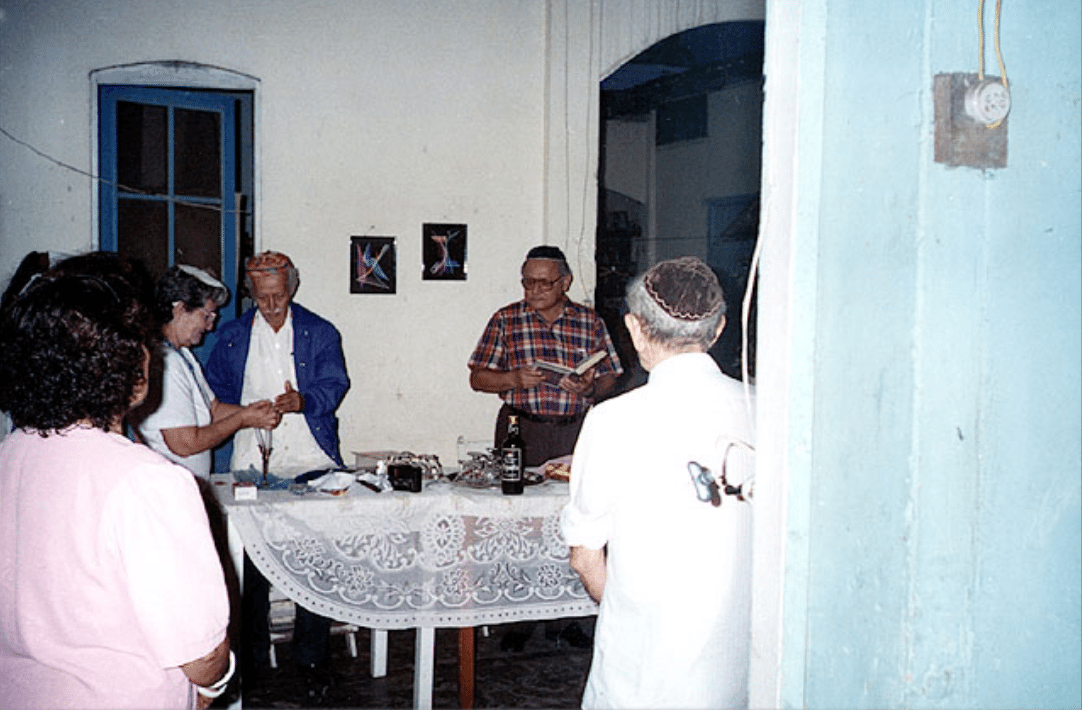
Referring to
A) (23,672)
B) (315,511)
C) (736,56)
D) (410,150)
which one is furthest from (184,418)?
(736,56)

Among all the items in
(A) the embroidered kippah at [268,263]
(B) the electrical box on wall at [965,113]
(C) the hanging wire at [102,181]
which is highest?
(C) the hanging wire at [102,181]

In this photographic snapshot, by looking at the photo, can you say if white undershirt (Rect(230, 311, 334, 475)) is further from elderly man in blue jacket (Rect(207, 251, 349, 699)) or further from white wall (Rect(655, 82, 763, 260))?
white wall (Rect(655, 82, 763, 260))

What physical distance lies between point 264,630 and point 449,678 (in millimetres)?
870

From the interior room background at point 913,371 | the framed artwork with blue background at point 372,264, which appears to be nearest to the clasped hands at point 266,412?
the framed artwork with blue background at point 372,264

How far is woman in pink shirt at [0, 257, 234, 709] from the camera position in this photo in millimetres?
1829

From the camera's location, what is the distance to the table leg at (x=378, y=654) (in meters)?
4.75

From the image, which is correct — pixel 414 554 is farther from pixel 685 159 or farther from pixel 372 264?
pixel 685 159

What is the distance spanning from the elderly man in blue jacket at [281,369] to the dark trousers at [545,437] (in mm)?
921

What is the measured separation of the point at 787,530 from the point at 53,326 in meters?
1.35

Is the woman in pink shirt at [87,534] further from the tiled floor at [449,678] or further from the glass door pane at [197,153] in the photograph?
the glass door pane at [197,153]

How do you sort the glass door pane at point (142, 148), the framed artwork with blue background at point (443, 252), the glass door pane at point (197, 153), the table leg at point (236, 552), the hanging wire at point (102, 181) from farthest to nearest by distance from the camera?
the framed artwork with blue background at point (443, 252), the glass door pane at point (197, 153), the glass door pane at point (142, 148), the hanging wire at point (102, 181), the table leg at point (236, 552)

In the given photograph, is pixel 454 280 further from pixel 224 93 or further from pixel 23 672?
pixel 23 672

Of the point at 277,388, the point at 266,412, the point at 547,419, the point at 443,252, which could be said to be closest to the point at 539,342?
the point at 547,419

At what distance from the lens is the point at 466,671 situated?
13.9 ft
